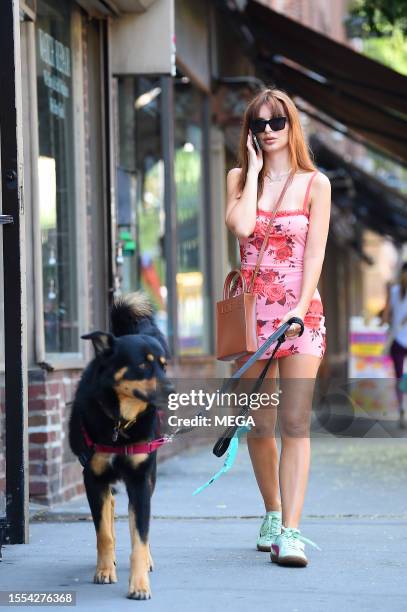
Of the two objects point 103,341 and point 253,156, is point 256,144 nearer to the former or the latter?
point 253,156

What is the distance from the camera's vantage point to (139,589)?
15.3ft

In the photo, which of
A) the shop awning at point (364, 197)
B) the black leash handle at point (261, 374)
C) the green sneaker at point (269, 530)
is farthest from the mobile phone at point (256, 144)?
the shop awning at point (364, 197)

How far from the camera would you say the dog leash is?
5.06 m

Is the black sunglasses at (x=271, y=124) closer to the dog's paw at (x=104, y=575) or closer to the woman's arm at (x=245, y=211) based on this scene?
the woman's arm at (x=245, y=211)

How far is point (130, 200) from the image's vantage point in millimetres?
9289

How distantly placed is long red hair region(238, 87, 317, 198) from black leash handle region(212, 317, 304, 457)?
2.23ft

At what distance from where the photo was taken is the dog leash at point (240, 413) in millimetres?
5062

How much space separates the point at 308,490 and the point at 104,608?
3809 millimetres

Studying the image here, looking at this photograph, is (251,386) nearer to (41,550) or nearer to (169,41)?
(41,550)

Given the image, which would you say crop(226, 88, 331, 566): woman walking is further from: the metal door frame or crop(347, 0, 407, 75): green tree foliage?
crop(347, 0, 407, 75): green tree foliage

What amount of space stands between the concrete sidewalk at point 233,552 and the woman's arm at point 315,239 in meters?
1.11

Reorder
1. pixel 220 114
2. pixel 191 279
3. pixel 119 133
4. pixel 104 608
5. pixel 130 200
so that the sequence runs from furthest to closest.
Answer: pixel 220 114
pixel 191 279
pixel 119 133
pixel 130 200
pixel 104 608

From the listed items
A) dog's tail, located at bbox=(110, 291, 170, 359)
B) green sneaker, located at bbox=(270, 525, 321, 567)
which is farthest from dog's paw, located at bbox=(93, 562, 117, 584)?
dog's tail, located at bbox=(110, 291, 170, 359)

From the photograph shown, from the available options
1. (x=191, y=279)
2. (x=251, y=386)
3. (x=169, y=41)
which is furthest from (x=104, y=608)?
(x=191, y=279)
